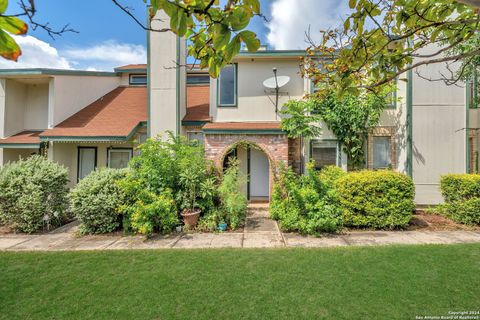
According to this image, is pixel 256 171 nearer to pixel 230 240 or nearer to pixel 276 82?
pixel 276 82

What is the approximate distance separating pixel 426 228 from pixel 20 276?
33.0ft

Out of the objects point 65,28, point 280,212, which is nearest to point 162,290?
point 65,28

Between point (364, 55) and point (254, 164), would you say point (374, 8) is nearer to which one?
point (364, 55)

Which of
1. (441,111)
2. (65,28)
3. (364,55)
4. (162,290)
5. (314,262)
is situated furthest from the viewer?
(441,111)

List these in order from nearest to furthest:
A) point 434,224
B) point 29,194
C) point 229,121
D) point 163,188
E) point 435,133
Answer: point 29,194, point 163,188, point 434,224, point 435,133, point 229,121

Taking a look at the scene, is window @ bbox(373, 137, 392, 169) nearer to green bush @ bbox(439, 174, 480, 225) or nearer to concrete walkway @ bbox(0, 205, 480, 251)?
green bush @ bbox(439, 174, 480, 225)

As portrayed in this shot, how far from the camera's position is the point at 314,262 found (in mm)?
4633

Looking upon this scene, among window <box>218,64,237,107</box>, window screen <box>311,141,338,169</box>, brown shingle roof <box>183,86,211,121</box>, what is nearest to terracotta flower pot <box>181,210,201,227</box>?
brown shingle roof <box>183,86,211,121</box>

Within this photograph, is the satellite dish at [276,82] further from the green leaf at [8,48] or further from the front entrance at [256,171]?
the green leaf at [8,48]

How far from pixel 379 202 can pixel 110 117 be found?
11987 mm

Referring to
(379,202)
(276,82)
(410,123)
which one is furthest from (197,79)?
(379,202)

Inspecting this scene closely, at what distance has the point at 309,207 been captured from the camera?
6.43 meters

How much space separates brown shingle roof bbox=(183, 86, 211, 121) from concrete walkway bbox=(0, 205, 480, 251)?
20.0ft

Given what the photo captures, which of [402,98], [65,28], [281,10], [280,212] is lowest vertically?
[280,212]
